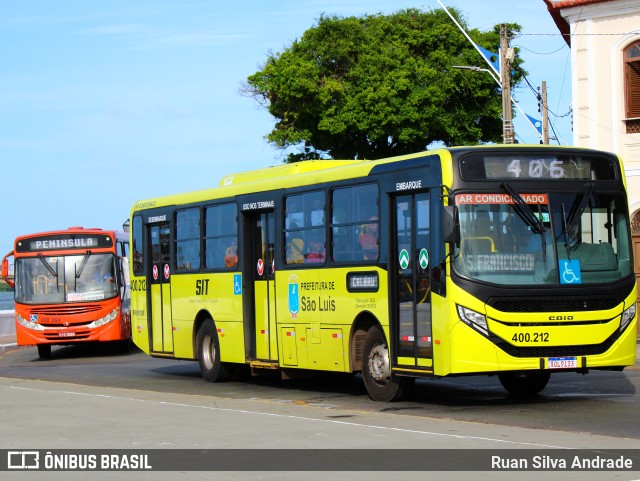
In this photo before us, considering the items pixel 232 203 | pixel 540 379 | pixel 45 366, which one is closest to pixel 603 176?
pixel 540 379

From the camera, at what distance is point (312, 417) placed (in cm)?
1456

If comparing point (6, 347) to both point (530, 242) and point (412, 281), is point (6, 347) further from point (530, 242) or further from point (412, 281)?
point (530, 242)

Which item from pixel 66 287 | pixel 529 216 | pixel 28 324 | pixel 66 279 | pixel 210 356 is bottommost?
pixel 210 356

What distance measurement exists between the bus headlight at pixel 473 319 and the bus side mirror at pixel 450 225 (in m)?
0.79

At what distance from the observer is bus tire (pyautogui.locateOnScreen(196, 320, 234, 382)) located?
2136cm

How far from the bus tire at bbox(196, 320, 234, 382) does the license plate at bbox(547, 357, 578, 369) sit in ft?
24.7

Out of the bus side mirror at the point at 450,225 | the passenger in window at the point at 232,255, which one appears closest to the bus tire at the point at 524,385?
the bus side mirror at the point at 450,225

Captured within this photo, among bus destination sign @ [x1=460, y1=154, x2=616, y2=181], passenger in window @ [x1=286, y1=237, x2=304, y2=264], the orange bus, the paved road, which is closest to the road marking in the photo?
the paved road

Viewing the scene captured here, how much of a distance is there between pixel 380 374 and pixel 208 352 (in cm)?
576

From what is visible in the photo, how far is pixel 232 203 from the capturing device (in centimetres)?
2072

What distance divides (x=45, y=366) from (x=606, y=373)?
43.1ft

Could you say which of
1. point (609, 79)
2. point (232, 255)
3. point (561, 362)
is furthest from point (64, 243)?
point (561, 362)

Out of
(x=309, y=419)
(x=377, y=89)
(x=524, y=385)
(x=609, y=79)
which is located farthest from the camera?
(x=377, y=89)

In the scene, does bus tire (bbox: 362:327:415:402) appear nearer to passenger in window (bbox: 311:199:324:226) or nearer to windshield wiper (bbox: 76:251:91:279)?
passenger in window (bbox: 311:199:324:226)
